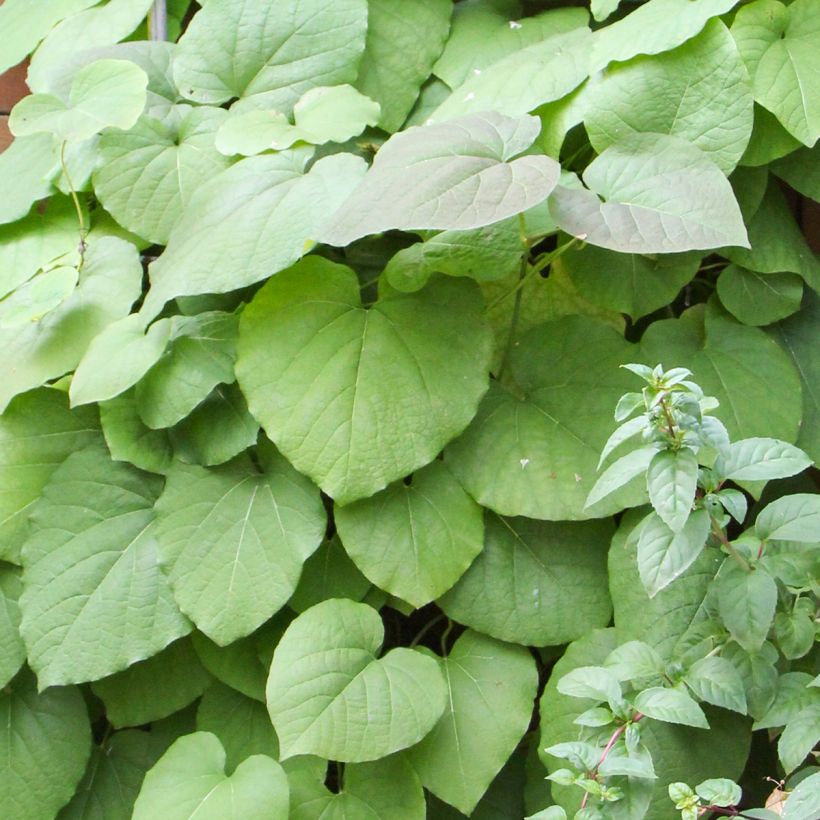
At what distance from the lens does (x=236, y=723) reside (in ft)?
3.54

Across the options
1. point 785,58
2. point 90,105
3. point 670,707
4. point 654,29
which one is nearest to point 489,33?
point 654,29

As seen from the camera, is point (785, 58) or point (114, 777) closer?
point (785, 58)

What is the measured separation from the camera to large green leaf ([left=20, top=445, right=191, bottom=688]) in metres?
1.01

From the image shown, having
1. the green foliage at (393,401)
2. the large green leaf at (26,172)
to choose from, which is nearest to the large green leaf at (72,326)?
the green foliage at (393,401)

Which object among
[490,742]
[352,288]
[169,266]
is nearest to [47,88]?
[169,266]

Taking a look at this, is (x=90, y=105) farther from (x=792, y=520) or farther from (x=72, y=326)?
(x=792, y=520)

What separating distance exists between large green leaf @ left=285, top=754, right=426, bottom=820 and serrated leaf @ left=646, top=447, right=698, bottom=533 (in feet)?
1.37

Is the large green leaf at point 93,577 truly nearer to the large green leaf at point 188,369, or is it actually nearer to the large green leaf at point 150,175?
the large green leaf at point 188,369

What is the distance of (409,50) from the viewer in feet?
3.85

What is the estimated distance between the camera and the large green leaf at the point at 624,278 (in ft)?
3.44

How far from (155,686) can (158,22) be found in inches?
32.2

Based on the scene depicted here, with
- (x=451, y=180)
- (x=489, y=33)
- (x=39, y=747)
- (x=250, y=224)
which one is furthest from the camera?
(x=489, y=33)

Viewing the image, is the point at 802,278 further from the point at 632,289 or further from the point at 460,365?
the point at 460,365

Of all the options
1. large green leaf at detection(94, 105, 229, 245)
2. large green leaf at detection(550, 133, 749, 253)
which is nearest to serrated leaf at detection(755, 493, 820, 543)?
large green leaf at detection(550, 133, 749, 253)
